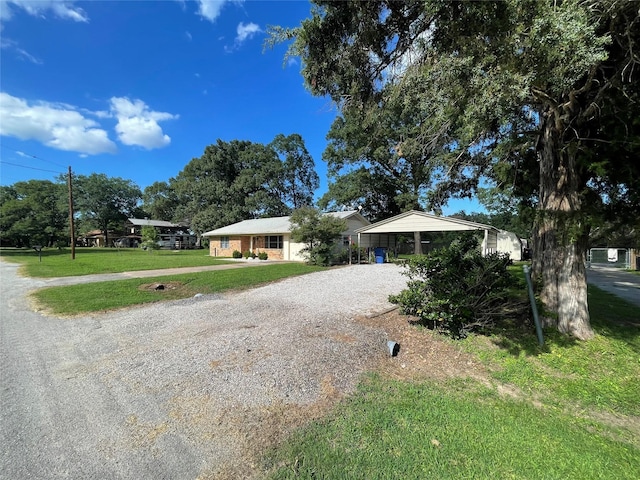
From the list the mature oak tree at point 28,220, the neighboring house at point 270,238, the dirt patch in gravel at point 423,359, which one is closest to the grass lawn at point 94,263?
the neighboring house at point 270,238

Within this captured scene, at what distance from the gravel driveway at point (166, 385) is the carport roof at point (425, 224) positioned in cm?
1065

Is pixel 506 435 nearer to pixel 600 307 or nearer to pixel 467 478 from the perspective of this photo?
pixel 467 478

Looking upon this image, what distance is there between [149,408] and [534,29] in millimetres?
4993

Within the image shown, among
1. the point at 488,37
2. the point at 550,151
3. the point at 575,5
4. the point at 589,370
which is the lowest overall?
the point at 589,370

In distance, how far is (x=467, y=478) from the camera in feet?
7.09

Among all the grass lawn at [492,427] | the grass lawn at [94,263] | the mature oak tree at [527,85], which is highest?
the mature oak tree at [527,85]

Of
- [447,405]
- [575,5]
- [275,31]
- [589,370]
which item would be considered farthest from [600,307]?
[275,31]

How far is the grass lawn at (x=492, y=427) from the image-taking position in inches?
89.9

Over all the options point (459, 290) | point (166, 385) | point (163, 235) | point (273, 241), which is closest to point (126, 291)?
point (166, 385)

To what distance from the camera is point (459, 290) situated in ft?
17.4

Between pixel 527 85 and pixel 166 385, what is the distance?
505 centimetres

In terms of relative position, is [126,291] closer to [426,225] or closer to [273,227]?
[426,225]

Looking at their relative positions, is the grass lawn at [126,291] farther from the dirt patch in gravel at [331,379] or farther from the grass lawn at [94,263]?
the dirt patch in gravel at [331,379]

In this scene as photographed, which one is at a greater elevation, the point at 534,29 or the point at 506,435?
the point at 534,29
